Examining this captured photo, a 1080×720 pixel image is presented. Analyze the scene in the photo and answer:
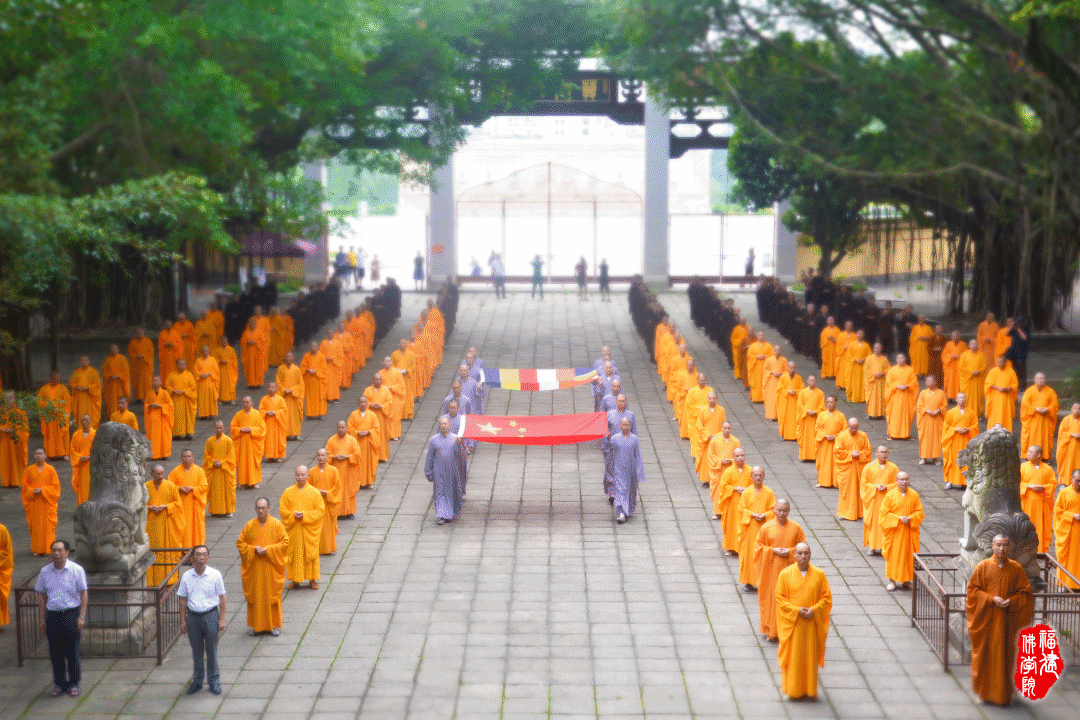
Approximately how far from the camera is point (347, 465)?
14.6 m

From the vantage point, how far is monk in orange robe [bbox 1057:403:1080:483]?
15359 mm

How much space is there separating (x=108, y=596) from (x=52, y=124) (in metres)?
8.15

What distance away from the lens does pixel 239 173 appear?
69.8 feet

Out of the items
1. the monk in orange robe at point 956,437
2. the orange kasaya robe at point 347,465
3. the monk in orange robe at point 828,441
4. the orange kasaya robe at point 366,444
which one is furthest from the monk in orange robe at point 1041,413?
the orange kasaya robe at point 347,465

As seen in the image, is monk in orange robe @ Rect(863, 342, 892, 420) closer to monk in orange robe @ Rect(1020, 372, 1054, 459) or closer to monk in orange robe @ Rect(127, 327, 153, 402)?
monk in orange robe @ Rect(1020, 372, 1054, 459)

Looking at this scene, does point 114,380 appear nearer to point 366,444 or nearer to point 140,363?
point 140,363

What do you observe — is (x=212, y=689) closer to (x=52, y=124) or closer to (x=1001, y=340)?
(x=52, y=124)

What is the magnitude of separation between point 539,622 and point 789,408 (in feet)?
28.1

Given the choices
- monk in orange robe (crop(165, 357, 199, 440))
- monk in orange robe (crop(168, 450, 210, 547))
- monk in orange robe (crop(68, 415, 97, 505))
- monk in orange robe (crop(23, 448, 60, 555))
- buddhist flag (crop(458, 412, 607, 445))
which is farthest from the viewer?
monk in orange robe (crop(165, 357, 199, 440))

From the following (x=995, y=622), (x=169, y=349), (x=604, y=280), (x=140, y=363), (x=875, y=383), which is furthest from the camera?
(x=604, y=280)

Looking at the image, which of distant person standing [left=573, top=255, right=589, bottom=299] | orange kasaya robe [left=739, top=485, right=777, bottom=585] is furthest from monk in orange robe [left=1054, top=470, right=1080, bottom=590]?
distant person standing [left=573, top=255, right=589, bottom=299]

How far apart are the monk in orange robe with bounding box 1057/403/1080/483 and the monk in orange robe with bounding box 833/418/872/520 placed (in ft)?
9.31

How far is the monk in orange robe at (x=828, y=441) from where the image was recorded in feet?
51.8

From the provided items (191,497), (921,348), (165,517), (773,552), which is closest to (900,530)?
(773,552)
